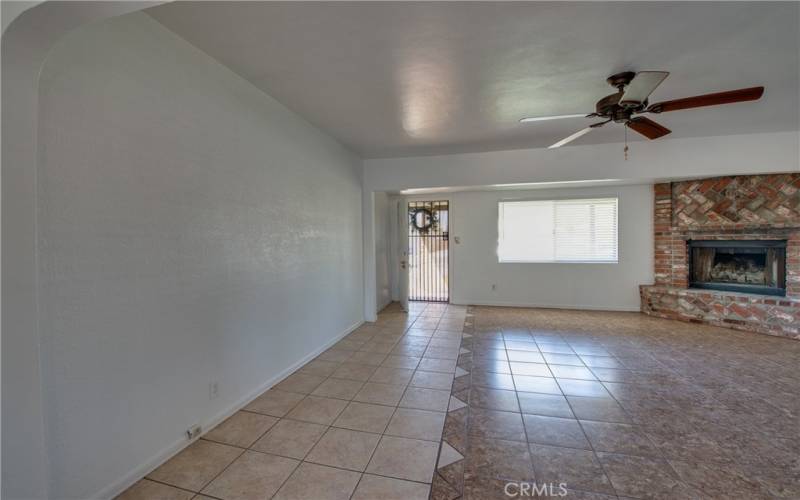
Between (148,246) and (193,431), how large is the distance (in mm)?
1186

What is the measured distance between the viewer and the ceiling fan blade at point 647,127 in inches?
98.0

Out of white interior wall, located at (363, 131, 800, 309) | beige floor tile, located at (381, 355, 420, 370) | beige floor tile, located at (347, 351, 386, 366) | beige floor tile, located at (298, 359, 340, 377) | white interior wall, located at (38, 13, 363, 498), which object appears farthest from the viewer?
white interior wall, located at (363, 131, 800, 309)

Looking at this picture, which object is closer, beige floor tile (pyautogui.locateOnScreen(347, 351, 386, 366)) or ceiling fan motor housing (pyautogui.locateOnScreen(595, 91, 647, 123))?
ceiling fan motor housing (pyautogui.locateOnScreen(595, 91, 647, 123))

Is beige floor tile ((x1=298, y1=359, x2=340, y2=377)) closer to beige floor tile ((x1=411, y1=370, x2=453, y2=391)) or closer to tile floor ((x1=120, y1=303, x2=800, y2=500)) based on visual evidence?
tile floor ((x1=120, y1=303, x2=800, y2=500))

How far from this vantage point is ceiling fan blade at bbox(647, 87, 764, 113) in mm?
1963

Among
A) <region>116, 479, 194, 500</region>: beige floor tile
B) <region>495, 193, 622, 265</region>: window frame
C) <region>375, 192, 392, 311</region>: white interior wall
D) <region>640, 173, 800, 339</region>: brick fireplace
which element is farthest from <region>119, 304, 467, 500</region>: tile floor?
<region>640, 173, 800, 339</region>: brick fireplace

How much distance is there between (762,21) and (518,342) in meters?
3.28

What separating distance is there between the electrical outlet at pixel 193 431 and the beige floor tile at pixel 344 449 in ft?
2.47

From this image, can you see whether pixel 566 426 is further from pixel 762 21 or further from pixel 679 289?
pixel 679 289

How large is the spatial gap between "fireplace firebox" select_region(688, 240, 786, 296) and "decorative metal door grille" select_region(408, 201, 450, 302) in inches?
153

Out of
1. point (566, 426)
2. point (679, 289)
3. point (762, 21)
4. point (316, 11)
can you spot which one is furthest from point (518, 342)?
point (316, 11)

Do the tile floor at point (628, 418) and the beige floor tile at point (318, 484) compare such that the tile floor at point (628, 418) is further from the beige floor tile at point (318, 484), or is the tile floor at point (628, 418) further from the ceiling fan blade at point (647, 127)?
the ceiling fan blade at point (647, 127)

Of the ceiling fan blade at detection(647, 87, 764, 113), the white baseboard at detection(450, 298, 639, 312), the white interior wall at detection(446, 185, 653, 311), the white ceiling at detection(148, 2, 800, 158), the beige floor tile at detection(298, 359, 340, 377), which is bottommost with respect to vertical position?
the beige floor tile at detection(298, 359, 340, 377)

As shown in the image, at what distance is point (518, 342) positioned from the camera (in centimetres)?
396
